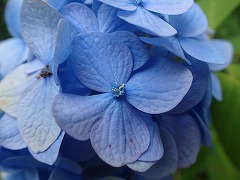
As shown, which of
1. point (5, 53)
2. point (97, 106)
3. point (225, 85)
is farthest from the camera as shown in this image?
point (225, 85)

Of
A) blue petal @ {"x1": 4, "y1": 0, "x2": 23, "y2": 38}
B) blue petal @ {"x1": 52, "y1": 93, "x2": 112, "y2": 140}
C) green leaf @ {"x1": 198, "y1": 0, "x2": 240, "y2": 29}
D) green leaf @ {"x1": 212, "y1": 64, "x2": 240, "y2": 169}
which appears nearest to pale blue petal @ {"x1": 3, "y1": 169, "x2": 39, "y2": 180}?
blue petal @ {"x1": 52, "y1": 93, "x2": 112, "y2": 140}

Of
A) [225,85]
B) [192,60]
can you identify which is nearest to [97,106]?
[192,60]

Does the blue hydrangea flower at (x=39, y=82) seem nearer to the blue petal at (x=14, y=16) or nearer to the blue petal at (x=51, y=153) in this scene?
the blue petal at (x=51, y=153)

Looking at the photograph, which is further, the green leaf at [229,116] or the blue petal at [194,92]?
the green leaf at [229,116]

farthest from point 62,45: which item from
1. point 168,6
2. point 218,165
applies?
point 218,165

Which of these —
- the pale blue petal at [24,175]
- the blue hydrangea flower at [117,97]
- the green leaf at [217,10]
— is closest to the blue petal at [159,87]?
the blue hydrangea flower at [117,97]

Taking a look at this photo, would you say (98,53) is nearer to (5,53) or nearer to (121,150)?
(121,150)

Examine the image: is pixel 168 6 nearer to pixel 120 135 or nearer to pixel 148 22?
pixel 148 22

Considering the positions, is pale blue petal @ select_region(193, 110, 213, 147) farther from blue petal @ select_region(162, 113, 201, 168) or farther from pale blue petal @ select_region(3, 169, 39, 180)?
pale blue petal @ select_region(3, 169, 39, 180)
